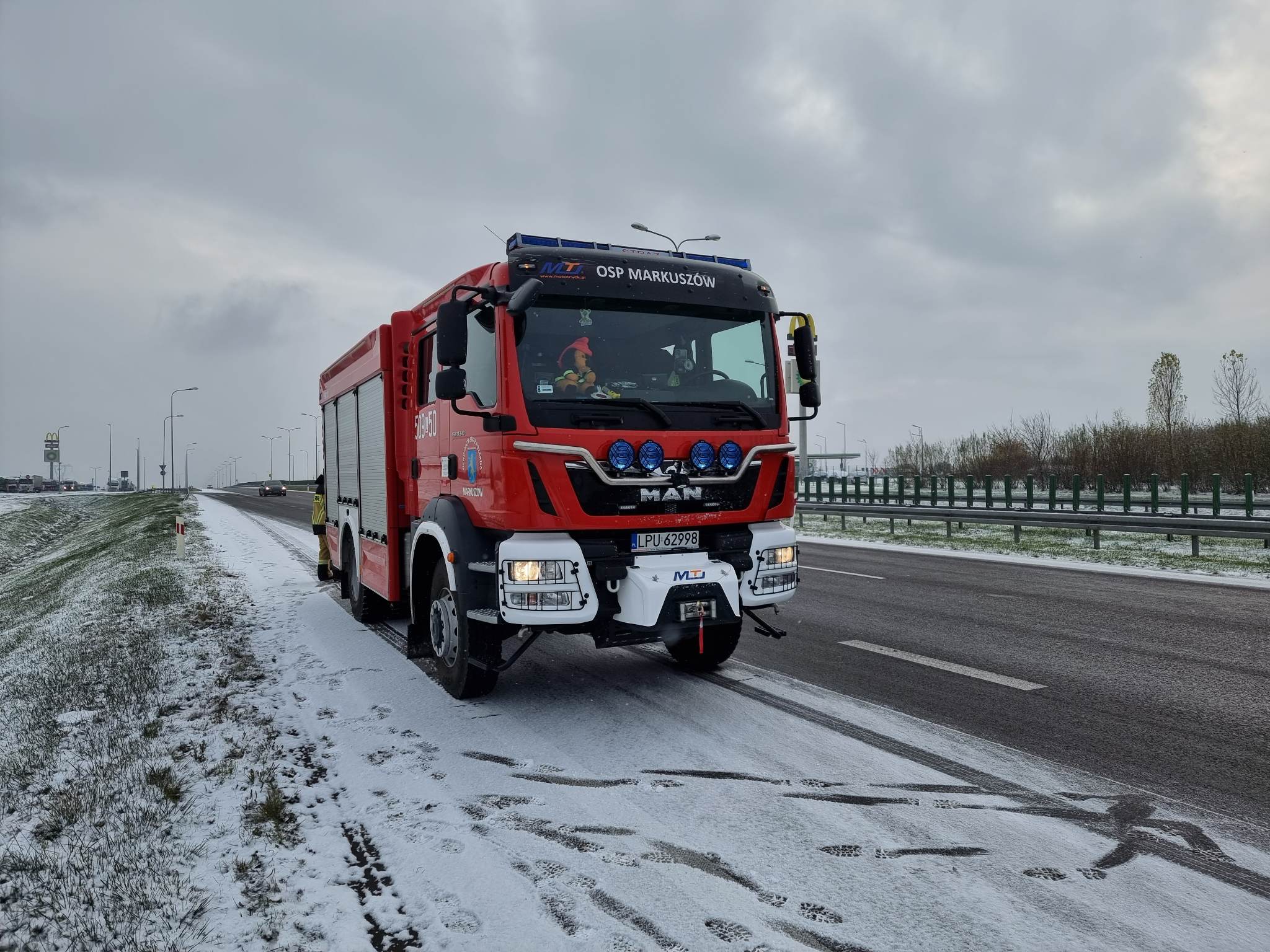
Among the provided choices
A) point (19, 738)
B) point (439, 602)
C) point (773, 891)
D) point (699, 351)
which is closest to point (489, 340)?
point (699, 351)

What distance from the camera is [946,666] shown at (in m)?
6.37

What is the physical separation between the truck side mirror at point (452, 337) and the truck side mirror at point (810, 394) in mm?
2579

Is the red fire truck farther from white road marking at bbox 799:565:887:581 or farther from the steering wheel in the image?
white road marking at bbox 799:565:887:581

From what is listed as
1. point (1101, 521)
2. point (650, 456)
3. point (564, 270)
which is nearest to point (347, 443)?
point (564, 270)

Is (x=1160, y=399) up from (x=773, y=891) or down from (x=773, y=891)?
up

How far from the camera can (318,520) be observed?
11.7 meters

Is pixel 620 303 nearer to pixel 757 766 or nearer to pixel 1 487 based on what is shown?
pixel 757 766

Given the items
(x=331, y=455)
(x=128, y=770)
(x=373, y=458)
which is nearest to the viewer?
(x=128, y=770)

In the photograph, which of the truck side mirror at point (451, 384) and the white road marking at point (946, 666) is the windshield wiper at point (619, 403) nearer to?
the truck side mirror at point (451, 384)

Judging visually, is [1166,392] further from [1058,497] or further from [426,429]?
[426,429]

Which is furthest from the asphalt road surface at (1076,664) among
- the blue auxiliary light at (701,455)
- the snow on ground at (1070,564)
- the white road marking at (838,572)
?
the blue auxiliary light at (701,455)

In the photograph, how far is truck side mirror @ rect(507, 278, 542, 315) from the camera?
4.98 m

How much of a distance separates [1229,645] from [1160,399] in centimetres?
3800

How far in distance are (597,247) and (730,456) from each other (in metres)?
1.68
